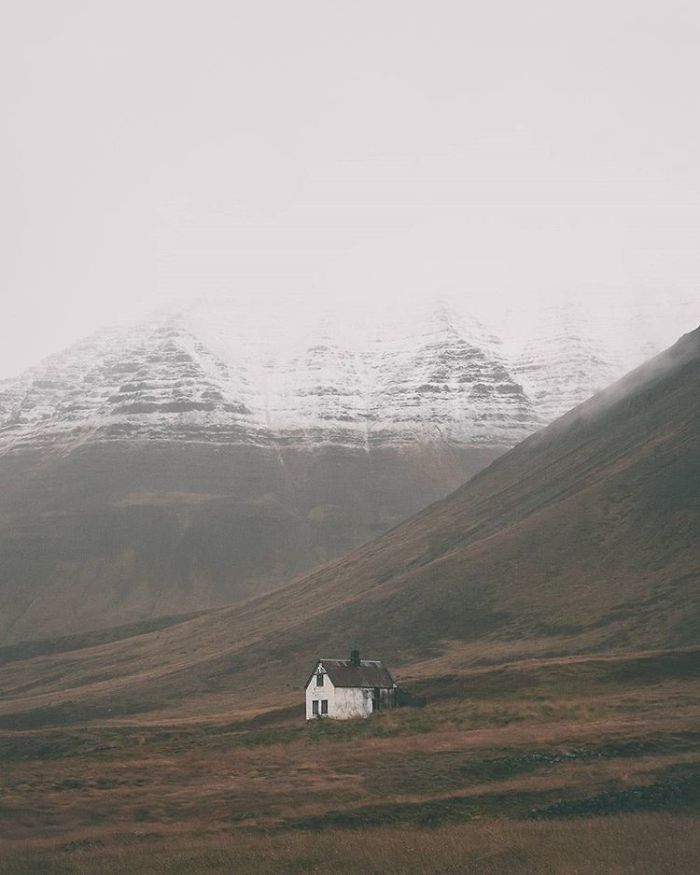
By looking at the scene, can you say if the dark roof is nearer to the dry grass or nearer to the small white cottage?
the small white cottage

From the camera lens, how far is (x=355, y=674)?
102375 mm

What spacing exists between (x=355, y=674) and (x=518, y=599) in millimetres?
54431

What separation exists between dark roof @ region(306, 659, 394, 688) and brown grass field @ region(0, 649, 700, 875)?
14.9 feet

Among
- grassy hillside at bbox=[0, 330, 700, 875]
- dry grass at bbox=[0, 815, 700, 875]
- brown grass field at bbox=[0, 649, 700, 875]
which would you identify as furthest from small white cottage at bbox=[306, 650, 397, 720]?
dry grass at bbox=[0, 815, 700, 875]

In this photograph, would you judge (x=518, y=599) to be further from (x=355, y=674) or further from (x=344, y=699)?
(x=344, y=699)

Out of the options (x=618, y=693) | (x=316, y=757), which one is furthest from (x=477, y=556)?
(x=316, y=757)

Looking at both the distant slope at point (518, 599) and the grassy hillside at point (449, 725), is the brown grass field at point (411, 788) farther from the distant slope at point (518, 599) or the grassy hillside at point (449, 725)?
the distant slope at point (518, 599)

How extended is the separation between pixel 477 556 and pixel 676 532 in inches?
1345

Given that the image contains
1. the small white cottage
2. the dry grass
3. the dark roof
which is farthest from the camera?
the dark roof

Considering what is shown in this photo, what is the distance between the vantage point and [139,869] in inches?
2109

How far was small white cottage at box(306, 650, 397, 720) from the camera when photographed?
100 metres

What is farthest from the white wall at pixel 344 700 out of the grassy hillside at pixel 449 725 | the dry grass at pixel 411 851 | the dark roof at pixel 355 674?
the dry grass at pixel 411 851

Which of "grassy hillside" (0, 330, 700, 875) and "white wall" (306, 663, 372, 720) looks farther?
"white wall" (306, 663, 372, 720)

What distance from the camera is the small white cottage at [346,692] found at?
100000mm
